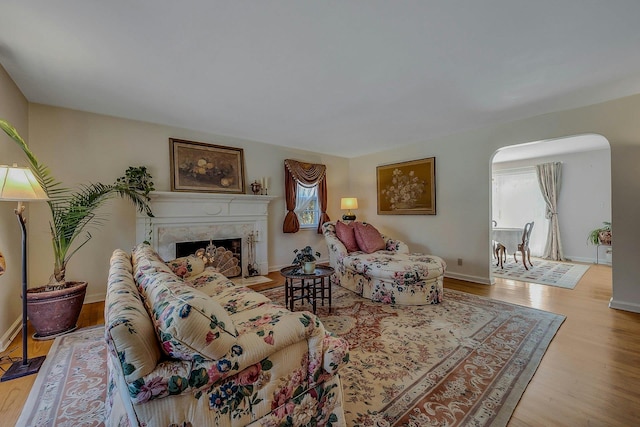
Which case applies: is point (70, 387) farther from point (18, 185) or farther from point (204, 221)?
point (204, 221)

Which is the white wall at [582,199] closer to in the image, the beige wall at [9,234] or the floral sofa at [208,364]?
the floral sofa at [208,364]

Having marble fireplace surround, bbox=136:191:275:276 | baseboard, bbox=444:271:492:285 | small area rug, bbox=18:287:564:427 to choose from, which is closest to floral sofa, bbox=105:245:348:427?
small area rug, bbox=18:287:564:427

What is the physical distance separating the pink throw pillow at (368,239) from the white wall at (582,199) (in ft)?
15.8

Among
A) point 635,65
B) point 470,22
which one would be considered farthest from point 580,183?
point 470,22

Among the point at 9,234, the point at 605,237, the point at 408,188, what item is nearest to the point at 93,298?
the point at 9,234

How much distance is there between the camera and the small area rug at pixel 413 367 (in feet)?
4.82

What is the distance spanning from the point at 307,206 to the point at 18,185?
4.04 m

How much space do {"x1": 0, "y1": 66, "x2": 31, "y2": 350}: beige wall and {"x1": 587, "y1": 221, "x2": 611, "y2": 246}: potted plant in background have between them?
819 cm

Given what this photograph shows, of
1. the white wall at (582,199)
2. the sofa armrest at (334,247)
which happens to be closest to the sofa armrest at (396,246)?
the sofa armrest at (334,247)

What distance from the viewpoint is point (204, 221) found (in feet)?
13.3

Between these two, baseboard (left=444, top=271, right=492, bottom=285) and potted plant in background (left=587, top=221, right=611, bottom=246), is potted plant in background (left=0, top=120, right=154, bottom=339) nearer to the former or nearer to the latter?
baseboard (left=444, top=271, right=492, bottom=285)

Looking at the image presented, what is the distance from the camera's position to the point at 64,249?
2570mm

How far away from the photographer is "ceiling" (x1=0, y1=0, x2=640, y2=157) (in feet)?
5.43

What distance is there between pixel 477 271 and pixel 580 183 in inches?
153
